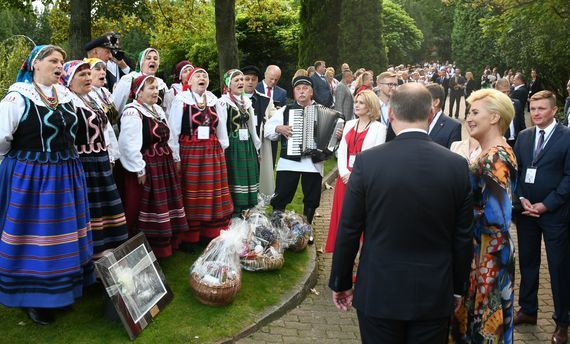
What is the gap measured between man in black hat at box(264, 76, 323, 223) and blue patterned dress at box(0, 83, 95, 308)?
2948mm

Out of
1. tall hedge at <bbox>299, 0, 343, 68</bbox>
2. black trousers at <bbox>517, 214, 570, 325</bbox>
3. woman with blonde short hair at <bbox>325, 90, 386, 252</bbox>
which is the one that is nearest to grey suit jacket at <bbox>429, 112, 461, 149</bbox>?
woman with blonde short hair at <bbox>325, 90, 386, 252</bbox>

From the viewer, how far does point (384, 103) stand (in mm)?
8156

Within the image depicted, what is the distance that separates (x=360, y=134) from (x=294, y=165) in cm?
110

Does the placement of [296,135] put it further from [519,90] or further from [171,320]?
[519,90]

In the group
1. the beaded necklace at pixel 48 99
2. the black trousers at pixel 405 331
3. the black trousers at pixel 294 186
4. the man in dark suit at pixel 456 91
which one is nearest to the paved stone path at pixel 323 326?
the black trousers at pixel 294 186

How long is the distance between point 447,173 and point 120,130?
3.38 m

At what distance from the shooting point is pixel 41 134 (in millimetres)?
4156

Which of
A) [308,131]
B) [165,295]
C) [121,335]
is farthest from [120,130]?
[308,131]

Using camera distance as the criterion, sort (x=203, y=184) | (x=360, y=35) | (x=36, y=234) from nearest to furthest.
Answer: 1. (x=36, y=234)
2. (x=203, y=184)
3. (x=360, y=35)

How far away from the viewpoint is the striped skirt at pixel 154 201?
5340 millimetres

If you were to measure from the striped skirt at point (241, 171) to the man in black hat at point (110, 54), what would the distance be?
157cm

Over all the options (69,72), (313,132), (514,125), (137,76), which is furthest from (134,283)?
(514,125)

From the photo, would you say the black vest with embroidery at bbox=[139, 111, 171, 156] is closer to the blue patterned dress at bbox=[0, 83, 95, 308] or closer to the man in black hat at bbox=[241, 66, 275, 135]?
the blue patterned dress at bbox=[0, 83, 95, 308]

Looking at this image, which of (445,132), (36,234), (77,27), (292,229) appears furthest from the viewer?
(77,27)
